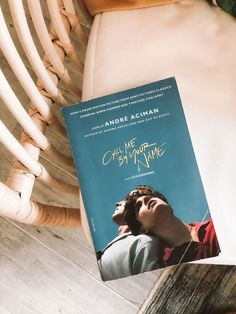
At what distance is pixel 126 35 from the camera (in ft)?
2.35

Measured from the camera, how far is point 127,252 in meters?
0.62

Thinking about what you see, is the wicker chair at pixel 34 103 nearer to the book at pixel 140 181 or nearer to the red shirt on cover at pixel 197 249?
the book at pixel 140 181

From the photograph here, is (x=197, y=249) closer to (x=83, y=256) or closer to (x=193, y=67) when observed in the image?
(x=193, y=67)

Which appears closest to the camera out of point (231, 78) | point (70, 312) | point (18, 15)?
point (18, 15)

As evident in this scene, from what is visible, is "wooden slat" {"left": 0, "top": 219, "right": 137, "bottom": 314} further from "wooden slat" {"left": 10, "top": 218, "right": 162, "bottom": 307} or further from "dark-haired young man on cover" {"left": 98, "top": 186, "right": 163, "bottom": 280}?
"dark-haired young man on cover" {"left": 98, "top": 186, "right": 163, "bottom": 280}

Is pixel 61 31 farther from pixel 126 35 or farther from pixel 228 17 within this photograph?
pixel 228 17

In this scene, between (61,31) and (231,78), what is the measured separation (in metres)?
0.27

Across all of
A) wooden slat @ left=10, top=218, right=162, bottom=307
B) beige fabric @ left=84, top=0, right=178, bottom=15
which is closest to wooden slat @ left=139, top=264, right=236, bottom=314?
wooden slat @ left=10, top=218, right=162, bottom=307

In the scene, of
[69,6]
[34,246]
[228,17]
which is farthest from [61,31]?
[34,246]

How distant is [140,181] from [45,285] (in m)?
0.57

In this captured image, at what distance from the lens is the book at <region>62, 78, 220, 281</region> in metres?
0.61

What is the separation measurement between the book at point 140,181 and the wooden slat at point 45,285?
0.48m

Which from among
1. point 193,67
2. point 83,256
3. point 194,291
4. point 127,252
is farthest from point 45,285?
point 193,67

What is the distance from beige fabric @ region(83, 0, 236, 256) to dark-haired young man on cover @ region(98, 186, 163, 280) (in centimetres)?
10
